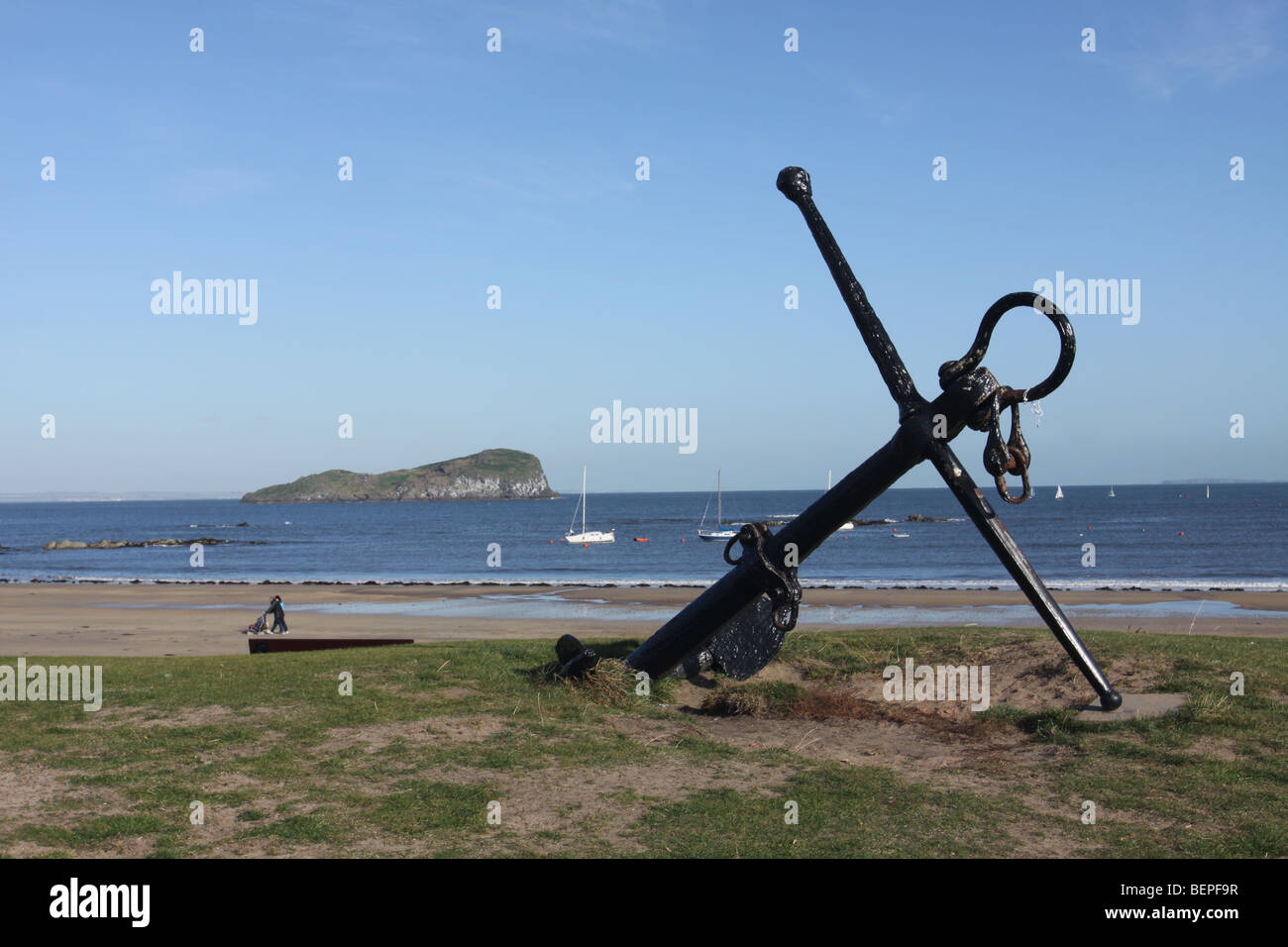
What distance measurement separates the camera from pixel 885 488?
7898 mm

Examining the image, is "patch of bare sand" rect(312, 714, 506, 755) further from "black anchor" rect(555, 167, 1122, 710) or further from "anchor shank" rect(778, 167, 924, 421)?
"anchor shank" rect(778, 167, 924, 421)

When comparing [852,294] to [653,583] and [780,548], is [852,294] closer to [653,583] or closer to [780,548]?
[780,548]

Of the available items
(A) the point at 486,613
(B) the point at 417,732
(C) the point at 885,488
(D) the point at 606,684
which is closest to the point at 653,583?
(A) the point at 486,613

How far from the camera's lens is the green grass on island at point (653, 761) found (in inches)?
271

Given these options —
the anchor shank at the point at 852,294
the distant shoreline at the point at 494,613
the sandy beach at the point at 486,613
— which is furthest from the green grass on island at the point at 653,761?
the sandy beach at the point at 486,613

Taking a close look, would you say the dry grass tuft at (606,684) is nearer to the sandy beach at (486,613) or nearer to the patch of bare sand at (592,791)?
the patch of bare sand at (592,791)

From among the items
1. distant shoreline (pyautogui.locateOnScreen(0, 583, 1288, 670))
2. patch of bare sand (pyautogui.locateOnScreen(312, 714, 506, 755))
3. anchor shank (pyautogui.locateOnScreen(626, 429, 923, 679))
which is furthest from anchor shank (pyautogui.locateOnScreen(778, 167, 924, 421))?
distant shoreline (pyautogui.locateOnScreen(0, 583, 1288, 670))

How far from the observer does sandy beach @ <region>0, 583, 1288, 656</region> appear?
25.6 m

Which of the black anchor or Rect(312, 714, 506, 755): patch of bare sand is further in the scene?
Rect(312, 714, 506, 755): patch of bare sand

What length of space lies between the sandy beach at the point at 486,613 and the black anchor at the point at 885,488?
46.2 ft

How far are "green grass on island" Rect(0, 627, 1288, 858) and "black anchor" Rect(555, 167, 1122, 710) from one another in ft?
3.51

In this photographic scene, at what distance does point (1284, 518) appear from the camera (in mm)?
99500
